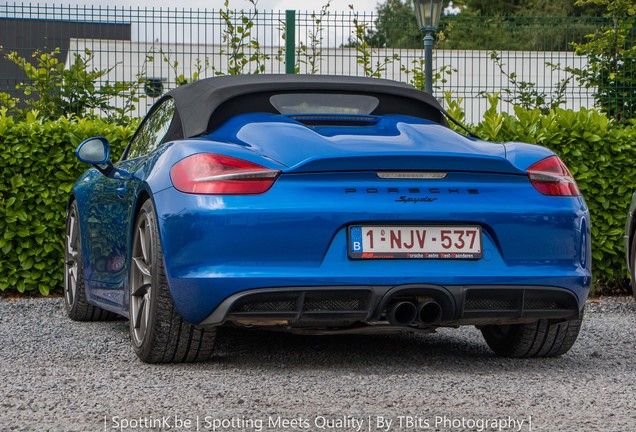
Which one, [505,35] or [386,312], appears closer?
[386,312]

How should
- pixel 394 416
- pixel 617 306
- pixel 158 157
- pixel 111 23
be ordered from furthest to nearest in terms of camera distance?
pixel 111 23 → pixel 617 306 → pixel 158 157 → pixel 394 416

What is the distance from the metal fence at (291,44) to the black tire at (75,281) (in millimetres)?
4533

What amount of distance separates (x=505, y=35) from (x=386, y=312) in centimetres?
819

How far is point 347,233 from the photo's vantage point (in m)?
4.69

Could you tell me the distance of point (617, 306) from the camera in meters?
9.02

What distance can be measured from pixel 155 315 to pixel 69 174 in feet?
15.6

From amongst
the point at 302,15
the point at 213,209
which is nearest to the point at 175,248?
the point at 213,209

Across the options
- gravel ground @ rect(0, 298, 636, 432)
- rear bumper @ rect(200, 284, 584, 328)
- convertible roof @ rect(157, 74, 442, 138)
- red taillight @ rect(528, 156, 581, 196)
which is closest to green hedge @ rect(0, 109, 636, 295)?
gravel ground @ rect(0, 298, 636, 432)

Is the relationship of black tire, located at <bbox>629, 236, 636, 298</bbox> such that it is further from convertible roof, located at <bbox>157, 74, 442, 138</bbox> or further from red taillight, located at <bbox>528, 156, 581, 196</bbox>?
red taillight, located at <bbox>528, 156, 581, 196</bbox>

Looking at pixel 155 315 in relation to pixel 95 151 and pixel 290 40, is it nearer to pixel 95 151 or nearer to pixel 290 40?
pixel 95 151

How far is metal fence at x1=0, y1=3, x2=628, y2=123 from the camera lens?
1196cm

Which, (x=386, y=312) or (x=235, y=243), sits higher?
(x=235, y=243)

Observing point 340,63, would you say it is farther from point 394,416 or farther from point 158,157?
point 394,416

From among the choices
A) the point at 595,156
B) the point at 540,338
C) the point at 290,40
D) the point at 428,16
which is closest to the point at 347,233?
the point at 540,338
